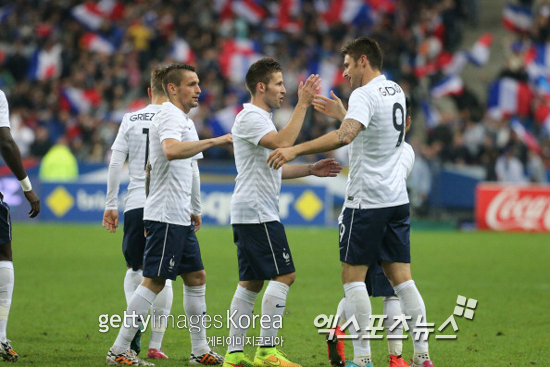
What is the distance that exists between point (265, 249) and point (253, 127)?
3.17ft

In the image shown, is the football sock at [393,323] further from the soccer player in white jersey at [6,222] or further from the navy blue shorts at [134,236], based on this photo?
the soccer player in white jersey at [6,222]

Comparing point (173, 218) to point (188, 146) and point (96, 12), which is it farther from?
point (96, 12)

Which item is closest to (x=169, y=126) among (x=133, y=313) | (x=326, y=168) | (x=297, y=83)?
(x=326, y=168)

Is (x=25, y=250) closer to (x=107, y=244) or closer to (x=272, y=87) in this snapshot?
(x=107, y=244)

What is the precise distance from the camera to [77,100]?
1066 inches

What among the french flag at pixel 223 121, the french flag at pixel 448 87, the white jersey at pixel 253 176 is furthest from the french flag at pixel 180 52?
the white jersey at pixel 253 176

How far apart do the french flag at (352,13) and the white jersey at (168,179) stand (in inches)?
885

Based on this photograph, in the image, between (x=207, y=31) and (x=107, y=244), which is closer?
(x=107, y=244)

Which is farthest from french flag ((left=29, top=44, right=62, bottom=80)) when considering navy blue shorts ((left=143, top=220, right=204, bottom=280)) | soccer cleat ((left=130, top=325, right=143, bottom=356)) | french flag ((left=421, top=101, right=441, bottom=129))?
navy blue shorts ((left=143, top=220, right=204, bottom=280))

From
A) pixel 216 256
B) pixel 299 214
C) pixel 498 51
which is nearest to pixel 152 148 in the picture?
pixel 216 256

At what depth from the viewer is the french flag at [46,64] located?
2816cm

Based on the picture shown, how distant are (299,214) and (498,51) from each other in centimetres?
1184

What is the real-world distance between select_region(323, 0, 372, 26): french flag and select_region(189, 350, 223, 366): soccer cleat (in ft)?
74.9

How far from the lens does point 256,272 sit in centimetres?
704
